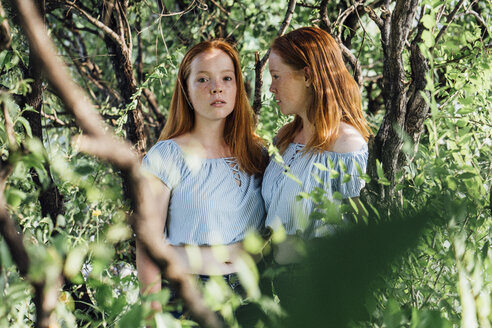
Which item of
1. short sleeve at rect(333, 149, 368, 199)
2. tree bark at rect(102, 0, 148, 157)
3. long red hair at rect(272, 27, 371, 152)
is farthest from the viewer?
tree bark at rect(102, 0, 148, 157)

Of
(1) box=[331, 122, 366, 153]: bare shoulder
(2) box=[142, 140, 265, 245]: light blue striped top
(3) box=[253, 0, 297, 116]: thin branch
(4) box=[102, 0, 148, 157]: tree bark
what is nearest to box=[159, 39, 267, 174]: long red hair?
(2) box=[142, 140, 265, 245]: light blue striped top

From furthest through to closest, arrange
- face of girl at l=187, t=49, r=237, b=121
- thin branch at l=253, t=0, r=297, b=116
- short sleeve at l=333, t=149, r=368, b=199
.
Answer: thin branch at l=253, t=0, r=297, b=116, face of girl at l=187, t=49, r=237, b=121, short sleeve at l=333, t=149, r=368, b=199

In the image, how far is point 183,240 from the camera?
164cm

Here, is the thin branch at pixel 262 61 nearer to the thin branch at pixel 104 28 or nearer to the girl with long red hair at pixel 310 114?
the girl with long red hair at pixel 310 114

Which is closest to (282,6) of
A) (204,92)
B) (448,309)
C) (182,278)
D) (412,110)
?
(204,92)

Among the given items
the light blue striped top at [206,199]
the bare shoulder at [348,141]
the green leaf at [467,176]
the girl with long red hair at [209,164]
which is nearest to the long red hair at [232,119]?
the girl with long red hair at [209,164]

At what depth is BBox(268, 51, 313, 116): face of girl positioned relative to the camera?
5.51ft

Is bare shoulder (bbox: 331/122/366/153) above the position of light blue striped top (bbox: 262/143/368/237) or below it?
above

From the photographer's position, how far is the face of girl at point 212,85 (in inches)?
68.5

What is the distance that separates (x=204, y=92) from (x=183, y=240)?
1.66 feet

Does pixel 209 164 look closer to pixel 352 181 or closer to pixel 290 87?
pixel 290 87

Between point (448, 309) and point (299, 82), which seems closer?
point (448, 309)

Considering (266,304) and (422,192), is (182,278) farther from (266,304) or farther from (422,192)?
(422,192)

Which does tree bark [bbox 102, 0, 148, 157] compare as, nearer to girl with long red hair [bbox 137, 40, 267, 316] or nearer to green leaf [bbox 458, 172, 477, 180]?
girl with long red hair [bbox 137, 40, 267, 316]
